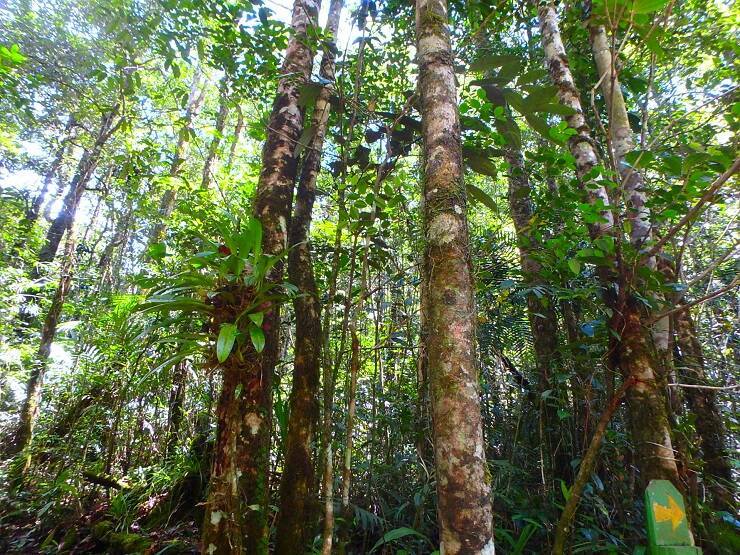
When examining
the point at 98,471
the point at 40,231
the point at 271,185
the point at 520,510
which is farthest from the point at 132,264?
the point at 520,510

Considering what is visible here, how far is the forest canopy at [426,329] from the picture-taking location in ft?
6.10

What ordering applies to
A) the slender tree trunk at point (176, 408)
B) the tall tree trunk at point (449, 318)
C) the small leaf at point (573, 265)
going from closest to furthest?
the tall tree trunk at point (449, 318), the small leaf at point (573, 265), the slender tree trunk at point (176, 408)

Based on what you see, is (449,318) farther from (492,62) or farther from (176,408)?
(176,408)

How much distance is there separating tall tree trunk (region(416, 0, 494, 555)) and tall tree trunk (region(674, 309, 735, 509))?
6.15ft

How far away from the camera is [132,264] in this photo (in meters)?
12.4

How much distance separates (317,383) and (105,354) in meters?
3.43

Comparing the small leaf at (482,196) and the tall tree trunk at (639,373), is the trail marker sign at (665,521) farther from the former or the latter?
the small leaf at (482,196)

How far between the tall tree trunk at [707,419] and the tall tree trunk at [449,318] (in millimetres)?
1873

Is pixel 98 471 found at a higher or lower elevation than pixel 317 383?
lower

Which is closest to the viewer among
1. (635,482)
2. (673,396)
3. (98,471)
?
(673,396)

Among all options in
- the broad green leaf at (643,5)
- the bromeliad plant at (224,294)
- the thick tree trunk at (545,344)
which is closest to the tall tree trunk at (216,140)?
the bromeliad plant at (224,294)

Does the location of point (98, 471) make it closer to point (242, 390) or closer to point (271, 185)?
point (242, 390)

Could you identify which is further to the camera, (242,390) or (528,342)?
(528,342)

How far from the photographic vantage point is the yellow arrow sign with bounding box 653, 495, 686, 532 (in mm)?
1180
